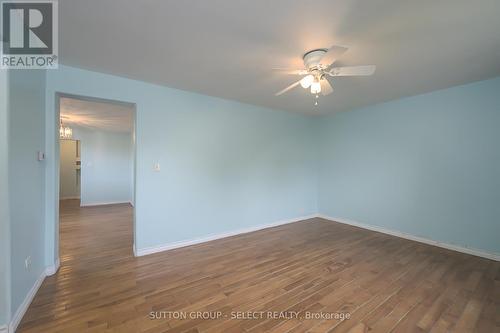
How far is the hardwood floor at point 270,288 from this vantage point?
165 cm

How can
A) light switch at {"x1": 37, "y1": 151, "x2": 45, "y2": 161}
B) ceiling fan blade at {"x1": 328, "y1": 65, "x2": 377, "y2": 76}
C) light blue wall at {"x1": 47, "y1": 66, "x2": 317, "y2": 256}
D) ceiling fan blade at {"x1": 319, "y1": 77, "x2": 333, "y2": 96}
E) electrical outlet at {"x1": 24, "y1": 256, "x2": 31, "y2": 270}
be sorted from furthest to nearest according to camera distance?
light blue wall at {"x1": 47, "y1": 66, "x2": 317, "y2": 256} < ceiling fan blade at {"x1": 319, "y1": 77, "x2": 333, "y2": 96} < light switch at {"x1": 37, "y1": 151, "x2": 45, "y2": 161} < ceiling fan blade at {"x1": 328, "y1": 65, "x2": 377, "y2": 76} < electrical outlet at {"x1": 24, "y1": 256, "x2": 31, "y2": 270}

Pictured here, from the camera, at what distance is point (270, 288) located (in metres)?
2.12

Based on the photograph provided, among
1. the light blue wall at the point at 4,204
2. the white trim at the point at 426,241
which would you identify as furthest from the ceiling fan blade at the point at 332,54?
the white trim at the point at 426,241

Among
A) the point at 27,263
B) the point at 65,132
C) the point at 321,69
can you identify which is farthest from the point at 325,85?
the point at 65,132

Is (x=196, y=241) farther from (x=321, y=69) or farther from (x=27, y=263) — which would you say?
(x=321, y=69)

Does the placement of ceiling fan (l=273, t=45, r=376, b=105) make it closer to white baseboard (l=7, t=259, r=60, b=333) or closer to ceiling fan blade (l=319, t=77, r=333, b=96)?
ceiling fan blade (l=319, t=77, r=333, b=96)

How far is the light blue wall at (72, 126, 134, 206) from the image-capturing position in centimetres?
628

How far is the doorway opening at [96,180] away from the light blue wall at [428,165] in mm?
4232

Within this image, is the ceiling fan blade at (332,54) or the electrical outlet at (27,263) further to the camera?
the electrical outlet at (27,263)

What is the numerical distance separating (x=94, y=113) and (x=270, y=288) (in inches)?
190

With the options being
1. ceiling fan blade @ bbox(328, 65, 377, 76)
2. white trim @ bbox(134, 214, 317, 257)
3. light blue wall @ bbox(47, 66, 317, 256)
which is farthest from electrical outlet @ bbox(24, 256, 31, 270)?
ceiling fan blade @ bbox(328, 65, 377, 76)

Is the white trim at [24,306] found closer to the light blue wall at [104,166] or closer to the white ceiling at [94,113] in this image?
the white ceiling at [94,113]

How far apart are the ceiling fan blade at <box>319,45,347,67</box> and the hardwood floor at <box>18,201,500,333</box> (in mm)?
2262

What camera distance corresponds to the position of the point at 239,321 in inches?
65.7
